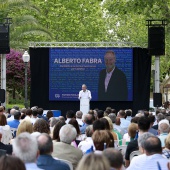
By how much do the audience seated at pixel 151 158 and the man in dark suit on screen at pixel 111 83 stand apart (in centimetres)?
2053

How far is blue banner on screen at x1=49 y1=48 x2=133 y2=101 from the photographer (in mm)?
28516

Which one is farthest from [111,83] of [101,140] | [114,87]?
[101,140]

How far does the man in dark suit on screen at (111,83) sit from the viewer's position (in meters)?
28.5

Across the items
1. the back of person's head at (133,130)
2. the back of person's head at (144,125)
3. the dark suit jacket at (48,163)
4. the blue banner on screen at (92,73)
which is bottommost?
the dark suit jacket at (48,163)

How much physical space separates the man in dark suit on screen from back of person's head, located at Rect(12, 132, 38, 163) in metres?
22.0

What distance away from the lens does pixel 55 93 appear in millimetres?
28938

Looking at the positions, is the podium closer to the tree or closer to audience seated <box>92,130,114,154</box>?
audience seated <box>92,130,114,154</box>

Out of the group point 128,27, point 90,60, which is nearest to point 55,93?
point 90,60

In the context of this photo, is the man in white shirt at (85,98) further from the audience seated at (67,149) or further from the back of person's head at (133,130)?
the audience seated at (67,149)

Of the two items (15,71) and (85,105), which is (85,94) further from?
(15,71)

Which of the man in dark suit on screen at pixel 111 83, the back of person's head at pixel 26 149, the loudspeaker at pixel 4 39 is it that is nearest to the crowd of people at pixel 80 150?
the back of person's head at pixel 26 149

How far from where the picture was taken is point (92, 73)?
28.8 meters

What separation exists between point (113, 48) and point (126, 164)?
1866 centimetres

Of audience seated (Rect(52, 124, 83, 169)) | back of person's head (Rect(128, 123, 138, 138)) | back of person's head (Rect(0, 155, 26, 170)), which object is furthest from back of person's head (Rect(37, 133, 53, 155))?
back of person's head (Rect(128, 123, 138, 138))
